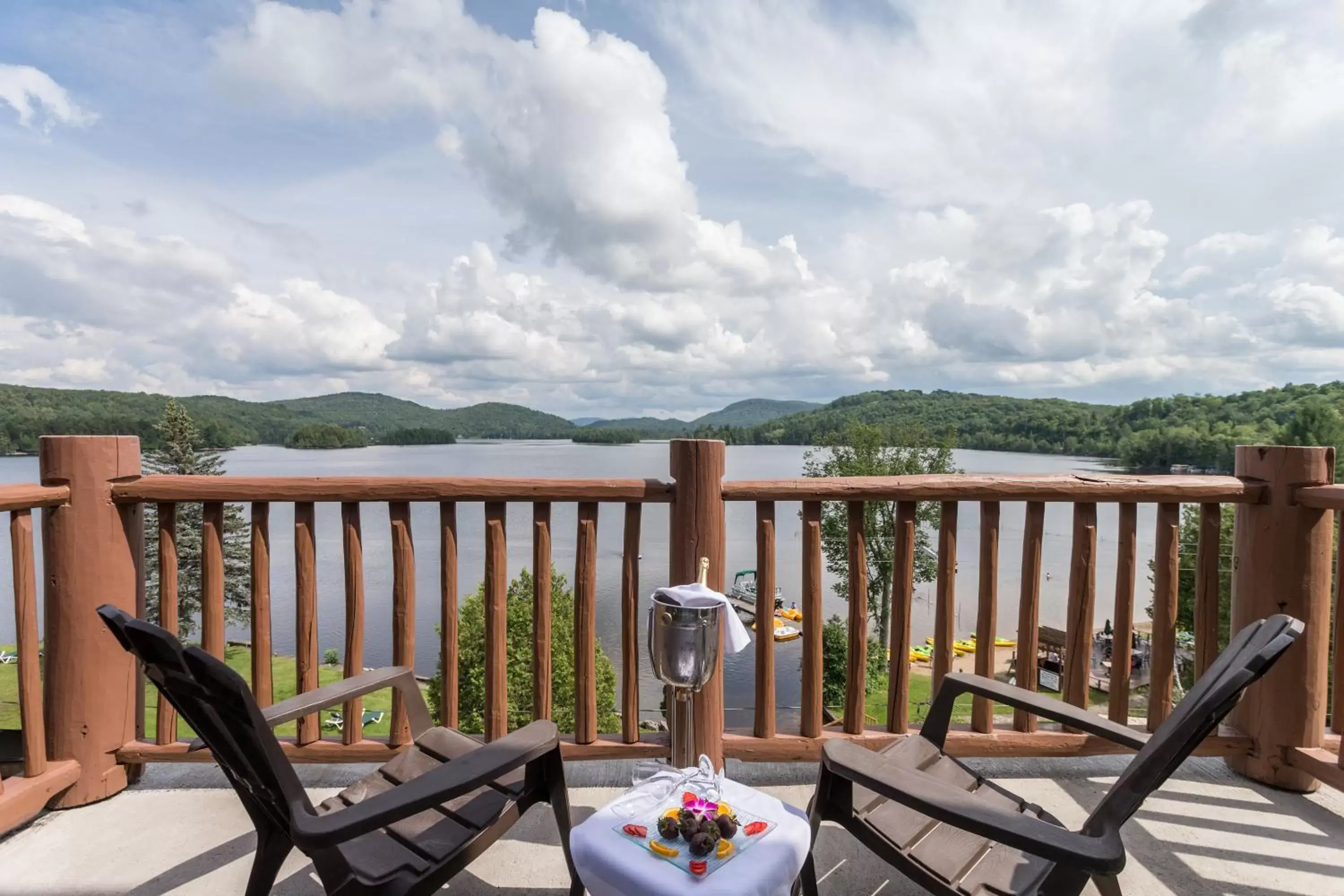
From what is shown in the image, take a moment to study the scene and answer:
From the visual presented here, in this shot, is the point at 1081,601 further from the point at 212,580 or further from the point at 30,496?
the point at 30,496

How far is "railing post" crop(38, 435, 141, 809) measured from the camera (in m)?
2.27

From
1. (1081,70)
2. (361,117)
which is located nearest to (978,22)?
(1081,70)

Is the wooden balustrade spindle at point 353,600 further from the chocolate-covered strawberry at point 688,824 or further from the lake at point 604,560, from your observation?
the lake at point 604,560

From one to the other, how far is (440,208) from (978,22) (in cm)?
687

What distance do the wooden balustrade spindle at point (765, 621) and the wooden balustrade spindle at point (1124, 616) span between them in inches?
47.4

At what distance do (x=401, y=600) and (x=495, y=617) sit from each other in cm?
34

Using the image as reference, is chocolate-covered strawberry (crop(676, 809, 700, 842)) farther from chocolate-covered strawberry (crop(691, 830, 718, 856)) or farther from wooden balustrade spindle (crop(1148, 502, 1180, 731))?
wooden balustrade spindle (crop(1148, 502, 1180, 731))

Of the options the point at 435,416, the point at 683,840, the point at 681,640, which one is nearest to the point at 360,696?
the point at 681,640

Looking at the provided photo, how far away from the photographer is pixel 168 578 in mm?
2381

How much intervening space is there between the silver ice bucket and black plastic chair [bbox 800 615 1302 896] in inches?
15.0

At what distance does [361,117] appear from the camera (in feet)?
35.9

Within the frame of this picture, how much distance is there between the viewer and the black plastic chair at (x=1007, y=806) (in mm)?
1271

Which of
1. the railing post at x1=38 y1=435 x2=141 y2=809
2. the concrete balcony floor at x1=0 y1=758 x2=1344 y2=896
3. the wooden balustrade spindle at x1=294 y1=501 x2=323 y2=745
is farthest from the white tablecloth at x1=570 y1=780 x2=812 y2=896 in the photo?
the railing post at x1=38 y1=435 x2=141 y2=809

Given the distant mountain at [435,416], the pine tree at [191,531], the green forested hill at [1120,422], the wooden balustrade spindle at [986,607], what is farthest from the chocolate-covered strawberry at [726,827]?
the distant mountain at [435,416]
